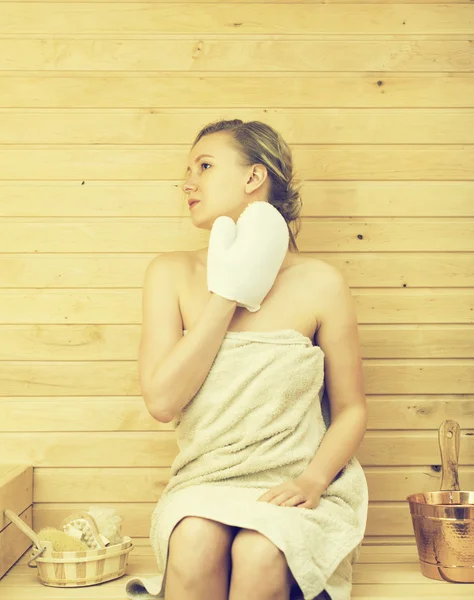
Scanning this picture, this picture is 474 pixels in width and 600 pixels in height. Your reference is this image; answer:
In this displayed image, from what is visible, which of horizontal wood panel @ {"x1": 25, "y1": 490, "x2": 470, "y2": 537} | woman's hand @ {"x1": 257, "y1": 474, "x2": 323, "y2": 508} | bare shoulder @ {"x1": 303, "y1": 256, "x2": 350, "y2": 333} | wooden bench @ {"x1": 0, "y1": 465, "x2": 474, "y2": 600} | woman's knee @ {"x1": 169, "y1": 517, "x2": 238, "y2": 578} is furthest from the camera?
horizontal wood panel @ {"x1": 25, "y1": 490, "x2": 470, "y2": 537}

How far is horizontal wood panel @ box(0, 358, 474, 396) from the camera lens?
6.95 ft

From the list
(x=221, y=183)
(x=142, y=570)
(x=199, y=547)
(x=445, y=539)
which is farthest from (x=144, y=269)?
(x=445, y=539)

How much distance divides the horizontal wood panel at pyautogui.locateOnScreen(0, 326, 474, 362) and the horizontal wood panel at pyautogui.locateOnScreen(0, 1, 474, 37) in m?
0.85

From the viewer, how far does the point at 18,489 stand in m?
1.94

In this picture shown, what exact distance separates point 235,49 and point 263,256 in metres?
0.82

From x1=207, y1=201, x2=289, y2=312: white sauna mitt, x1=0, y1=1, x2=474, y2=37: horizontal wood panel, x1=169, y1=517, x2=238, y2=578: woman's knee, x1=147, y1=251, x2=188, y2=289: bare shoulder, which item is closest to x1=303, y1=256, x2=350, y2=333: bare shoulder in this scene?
x1=207, y1=201, x2=289, y2=312: white sauna mitt

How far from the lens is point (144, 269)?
Answer: 7.04 feet

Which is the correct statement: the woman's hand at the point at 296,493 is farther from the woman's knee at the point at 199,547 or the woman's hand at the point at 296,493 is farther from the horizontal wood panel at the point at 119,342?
the horizontal wood panel at the point at 119,342

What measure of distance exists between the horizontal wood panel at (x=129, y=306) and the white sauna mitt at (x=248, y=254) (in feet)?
1.73

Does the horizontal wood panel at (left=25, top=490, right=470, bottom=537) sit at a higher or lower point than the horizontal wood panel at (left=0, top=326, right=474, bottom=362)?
lower

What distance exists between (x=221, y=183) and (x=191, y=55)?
1.85 feet

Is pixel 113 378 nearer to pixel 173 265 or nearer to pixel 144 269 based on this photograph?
pixel 144 269

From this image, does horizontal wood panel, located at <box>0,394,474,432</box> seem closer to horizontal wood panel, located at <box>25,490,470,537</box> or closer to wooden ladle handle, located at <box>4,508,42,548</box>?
horizontal wood panel, located at <box>25,490,470,537</box>

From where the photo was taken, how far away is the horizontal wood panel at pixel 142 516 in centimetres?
209
